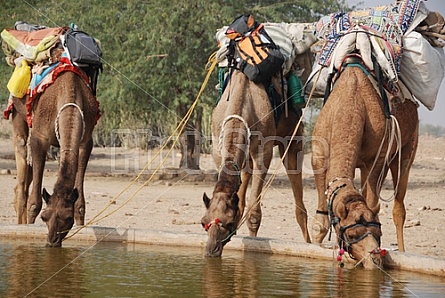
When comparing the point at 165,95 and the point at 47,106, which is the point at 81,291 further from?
the point at 165,95

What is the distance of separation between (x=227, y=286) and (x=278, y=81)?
374 centimetres

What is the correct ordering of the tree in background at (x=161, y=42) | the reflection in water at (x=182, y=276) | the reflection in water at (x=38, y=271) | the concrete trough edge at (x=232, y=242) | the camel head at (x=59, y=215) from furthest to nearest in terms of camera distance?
the tree in background at (x=161, y=42) → the camel head at (x=59, y=215) → the concrete trough edge at (x=232, y=242) → the reflection in water at (x=182, y=276) → the reflection in water at (x=38, y=271)

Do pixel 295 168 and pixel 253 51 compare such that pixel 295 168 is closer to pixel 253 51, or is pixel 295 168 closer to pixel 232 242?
pixel 253 51

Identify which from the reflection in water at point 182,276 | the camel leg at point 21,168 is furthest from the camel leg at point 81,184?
the reflection in water at point 182,276

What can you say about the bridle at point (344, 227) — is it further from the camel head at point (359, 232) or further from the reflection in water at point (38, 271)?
the reflection in water at point (38, 271)

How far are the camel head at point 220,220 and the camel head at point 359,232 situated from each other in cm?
120

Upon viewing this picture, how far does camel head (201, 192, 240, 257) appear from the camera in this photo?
7.45m

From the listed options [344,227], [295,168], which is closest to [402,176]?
[295,168]

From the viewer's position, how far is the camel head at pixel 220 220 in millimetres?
7445

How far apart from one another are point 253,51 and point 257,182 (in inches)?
55.2

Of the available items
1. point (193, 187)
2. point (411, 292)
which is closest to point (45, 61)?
point (411, 292)

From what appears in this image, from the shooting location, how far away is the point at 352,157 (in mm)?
7328

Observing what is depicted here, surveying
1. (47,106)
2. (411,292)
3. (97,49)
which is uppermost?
(97,49)

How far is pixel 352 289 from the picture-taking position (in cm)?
641
